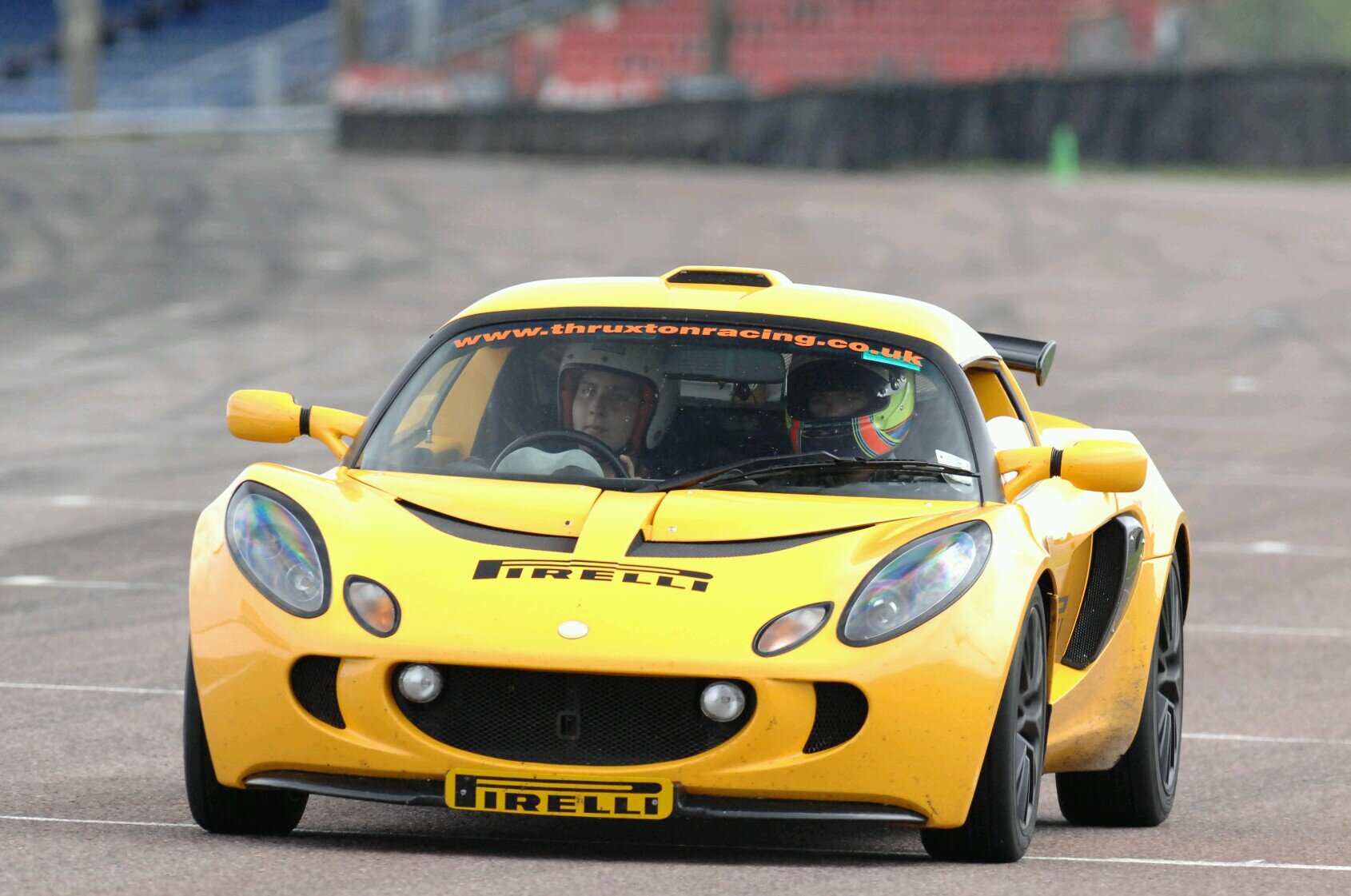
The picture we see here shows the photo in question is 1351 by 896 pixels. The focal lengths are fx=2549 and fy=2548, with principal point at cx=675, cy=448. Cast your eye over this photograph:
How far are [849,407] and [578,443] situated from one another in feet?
2.22

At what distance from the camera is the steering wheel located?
6.12m

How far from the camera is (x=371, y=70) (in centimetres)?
5319

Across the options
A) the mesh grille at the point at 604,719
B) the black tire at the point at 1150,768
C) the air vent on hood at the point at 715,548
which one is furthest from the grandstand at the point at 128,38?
the mesh grille at the point at 604,719

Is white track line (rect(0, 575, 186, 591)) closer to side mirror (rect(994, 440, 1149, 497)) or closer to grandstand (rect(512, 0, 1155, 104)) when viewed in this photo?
side mirror (rect(994, 440, 1149, 497))

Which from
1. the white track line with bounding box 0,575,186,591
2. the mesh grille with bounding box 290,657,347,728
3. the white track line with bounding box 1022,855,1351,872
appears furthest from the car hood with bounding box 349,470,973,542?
the white track line with bounding box 0,575,186,591

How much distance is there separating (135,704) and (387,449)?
2.06m

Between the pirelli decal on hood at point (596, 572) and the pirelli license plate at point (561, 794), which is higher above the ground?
the pirelli decal on hood at point (596, 572)

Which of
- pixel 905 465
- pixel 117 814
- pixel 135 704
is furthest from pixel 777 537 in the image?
pixel 135 704

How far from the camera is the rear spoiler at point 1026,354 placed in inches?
303

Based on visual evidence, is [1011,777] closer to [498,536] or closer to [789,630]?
[789,630]

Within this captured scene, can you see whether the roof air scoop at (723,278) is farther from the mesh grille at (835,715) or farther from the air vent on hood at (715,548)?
the mesh grille at (835,715)

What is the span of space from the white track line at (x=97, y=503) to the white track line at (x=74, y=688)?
203 inches

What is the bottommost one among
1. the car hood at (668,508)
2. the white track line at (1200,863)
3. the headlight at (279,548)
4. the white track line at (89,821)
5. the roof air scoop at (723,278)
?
the white track line at (1200,863)

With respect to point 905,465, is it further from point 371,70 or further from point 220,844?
point 371,70
